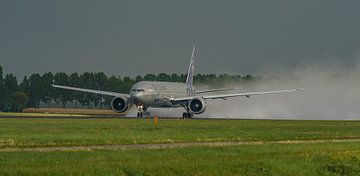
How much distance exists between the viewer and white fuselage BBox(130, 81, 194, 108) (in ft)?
329

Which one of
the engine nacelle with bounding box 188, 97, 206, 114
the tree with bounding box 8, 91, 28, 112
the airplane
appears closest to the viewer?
the engine nacelle with bounding box 188, 97, 206, 114

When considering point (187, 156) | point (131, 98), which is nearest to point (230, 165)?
point (187, 156)

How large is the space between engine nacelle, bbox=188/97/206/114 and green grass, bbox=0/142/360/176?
206 feet

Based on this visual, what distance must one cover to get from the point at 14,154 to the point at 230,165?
9.48m

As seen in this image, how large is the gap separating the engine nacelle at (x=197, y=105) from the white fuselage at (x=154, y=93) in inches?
236

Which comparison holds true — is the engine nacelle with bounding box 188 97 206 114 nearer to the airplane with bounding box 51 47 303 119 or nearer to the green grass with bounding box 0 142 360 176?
the airplane with bounding box 51 47 303 119

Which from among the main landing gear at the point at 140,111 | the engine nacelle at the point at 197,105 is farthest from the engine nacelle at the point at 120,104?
the engine nacelle at the point at 197,105

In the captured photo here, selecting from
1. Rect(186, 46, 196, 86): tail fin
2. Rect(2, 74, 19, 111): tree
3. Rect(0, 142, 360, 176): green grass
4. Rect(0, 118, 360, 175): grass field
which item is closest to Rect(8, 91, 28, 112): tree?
Rect(2, 74, 19, 111): tree

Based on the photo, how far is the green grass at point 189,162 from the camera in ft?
80.3

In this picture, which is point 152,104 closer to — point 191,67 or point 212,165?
point 191,67

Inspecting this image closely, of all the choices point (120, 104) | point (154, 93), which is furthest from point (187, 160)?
point (154, 93)

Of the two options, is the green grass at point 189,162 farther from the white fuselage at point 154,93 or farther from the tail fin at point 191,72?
the tail fin at point 191,72

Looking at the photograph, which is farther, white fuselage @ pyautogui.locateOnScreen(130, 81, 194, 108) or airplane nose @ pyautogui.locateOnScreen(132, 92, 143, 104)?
white fuselage @ pyautogui.locateOnScreen(130, 81, 194, 108)

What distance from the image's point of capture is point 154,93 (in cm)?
10200
